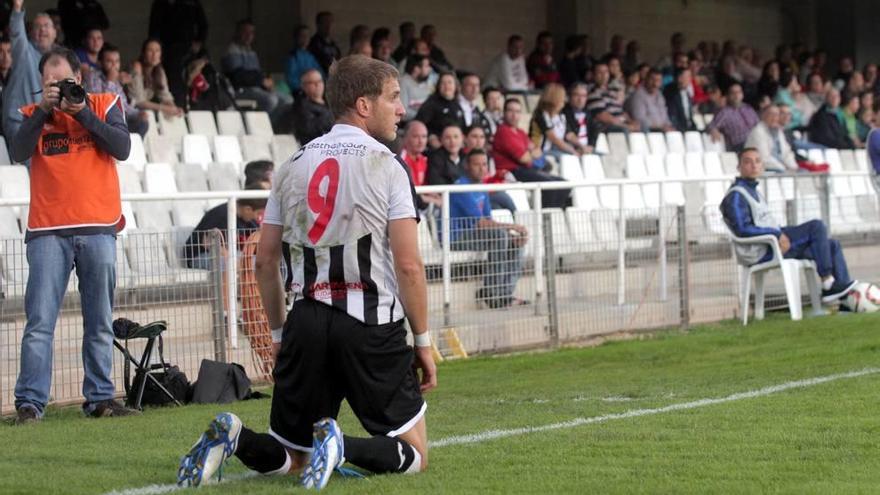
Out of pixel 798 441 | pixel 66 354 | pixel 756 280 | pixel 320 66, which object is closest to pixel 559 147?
pixel 320 66

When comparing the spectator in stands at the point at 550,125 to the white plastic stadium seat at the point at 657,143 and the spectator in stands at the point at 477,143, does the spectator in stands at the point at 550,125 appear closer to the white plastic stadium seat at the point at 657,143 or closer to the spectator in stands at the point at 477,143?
the spectator in stands at the point at 477,143

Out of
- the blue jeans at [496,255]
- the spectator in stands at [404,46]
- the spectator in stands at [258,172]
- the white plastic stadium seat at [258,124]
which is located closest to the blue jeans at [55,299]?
the spectator in stands at [258,172]

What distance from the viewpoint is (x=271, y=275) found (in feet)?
18.3

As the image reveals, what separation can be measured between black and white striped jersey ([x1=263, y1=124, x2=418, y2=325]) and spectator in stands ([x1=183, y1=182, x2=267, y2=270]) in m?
4.07

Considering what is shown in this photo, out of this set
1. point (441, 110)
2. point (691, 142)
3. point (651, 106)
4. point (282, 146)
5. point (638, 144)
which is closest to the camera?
point (282, 146)

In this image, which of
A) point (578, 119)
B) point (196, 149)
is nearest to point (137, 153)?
point (196, 149)

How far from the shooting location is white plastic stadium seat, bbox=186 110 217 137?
608 inches

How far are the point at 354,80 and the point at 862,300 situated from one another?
912cm

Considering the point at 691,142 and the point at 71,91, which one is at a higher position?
the point at 691,142

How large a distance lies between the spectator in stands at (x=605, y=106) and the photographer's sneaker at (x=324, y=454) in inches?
574

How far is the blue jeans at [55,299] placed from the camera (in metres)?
Answer: 7.94

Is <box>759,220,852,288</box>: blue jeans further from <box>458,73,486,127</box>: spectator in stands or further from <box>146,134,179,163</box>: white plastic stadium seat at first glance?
<box>146,134,179,163</box>: white plastic stadium seat

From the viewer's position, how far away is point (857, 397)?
7840 millimetres

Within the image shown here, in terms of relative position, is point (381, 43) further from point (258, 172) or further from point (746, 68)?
point (746, 68)
